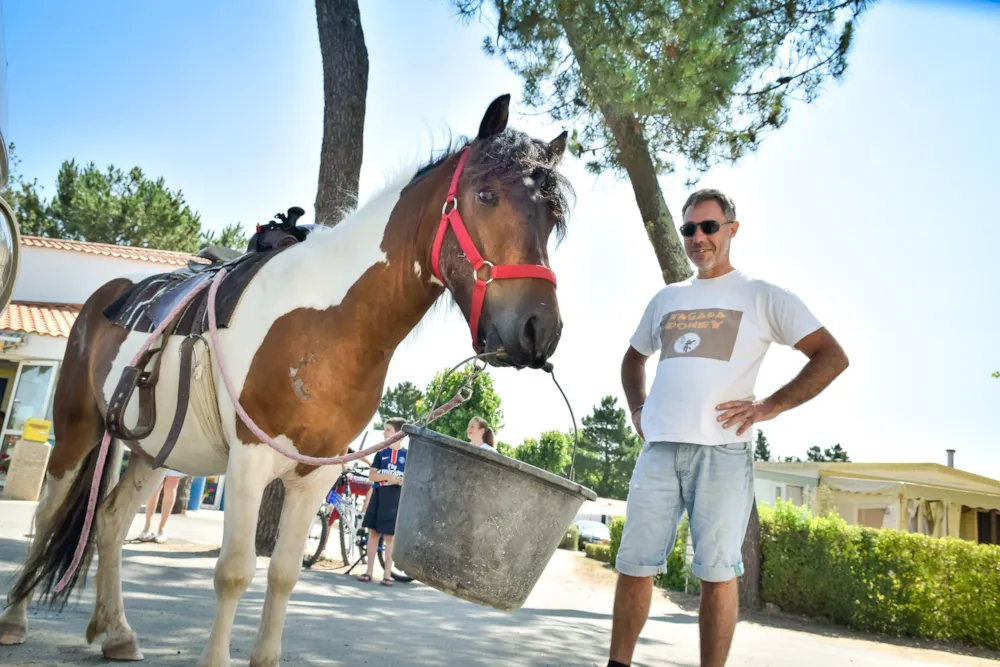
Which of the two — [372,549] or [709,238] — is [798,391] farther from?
[372,549]

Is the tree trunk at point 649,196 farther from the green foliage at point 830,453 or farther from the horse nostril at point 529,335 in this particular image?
the green foliage at point 830,453

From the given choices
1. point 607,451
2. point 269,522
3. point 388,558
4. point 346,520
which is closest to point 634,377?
point 388,558

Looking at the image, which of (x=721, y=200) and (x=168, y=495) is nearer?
(x=721, y=200)

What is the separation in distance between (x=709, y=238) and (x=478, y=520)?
5.06 feet

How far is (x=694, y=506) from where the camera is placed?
275cm

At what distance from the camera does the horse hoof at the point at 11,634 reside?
10.0 ft

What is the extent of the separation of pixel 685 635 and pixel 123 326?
539 cm

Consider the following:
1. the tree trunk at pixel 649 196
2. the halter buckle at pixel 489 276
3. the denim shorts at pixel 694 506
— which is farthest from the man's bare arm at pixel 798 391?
the tree trunk at pixel 649 196

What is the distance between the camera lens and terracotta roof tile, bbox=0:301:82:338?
15.4 metres

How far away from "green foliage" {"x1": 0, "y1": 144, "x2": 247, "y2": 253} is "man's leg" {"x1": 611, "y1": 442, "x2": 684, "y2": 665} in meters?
32.6

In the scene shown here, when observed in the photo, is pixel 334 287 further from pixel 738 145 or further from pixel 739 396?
pixel 738 145

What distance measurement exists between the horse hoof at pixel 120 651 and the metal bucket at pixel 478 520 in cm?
147

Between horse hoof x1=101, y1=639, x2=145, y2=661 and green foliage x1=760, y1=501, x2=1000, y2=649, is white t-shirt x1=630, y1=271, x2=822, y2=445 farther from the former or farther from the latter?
green foliage x1=760, y1=501, x2=1000, y2=649

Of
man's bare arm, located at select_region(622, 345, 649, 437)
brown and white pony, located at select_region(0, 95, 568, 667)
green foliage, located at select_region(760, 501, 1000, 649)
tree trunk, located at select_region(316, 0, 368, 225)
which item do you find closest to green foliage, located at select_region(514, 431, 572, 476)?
green foliage, located at select_region(760, 501, 1000, 649)
